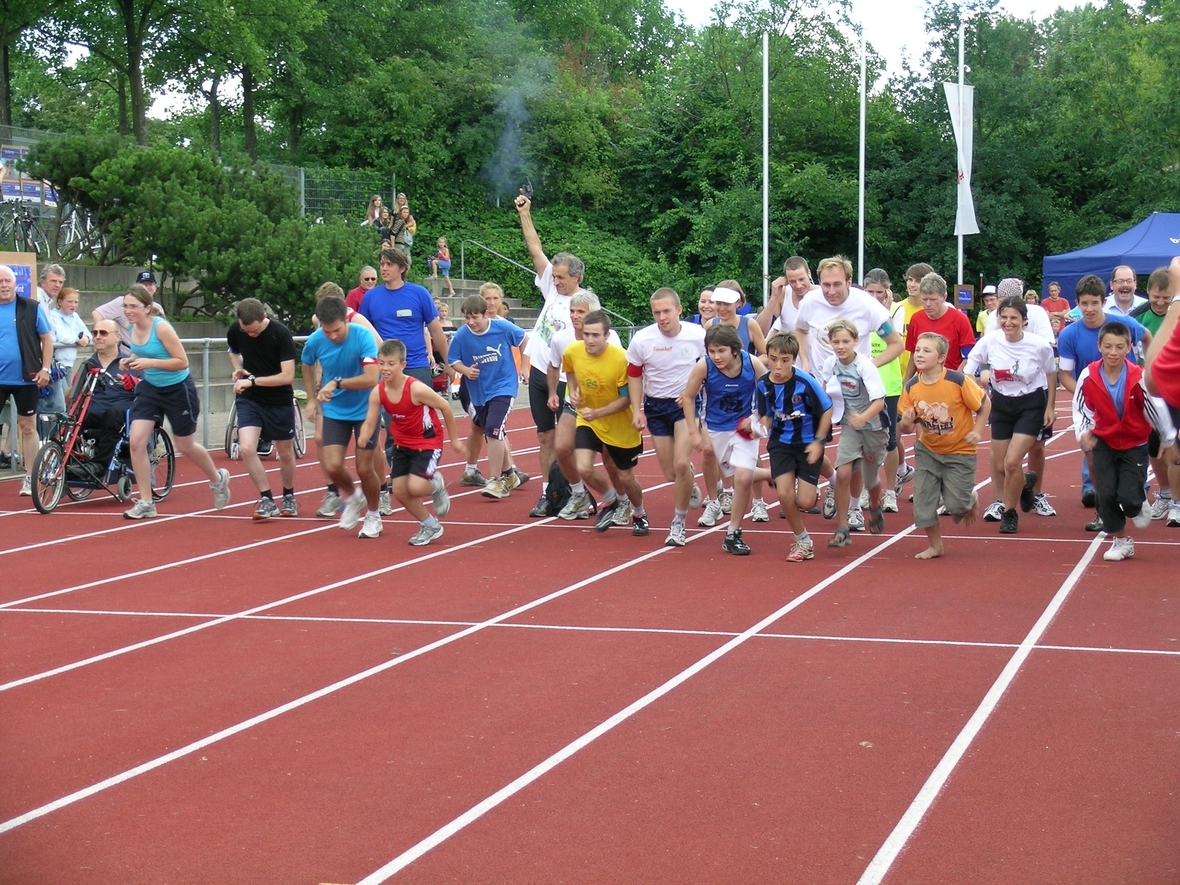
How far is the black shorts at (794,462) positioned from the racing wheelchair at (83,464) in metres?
5.51

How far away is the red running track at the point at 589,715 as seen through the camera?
464cm

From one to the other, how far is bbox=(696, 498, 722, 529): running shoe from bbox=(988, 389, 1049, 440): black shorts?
220 centimetres

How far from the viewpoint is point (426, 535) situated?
10789 millimetres

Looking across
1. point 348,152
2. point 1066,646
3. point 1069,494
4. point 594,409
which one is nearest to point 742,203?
point 348,152

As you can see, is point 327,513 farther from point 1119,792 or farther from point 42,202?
point 42,202

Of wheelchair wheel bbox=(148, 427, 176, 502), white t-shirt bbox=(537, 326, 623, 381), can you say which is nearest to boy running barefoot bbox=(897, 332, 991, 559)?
white t-shirt bbox=(537, 326, 623, 381)

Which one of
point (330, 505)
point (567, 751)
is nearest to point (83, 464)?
point (330, 505)

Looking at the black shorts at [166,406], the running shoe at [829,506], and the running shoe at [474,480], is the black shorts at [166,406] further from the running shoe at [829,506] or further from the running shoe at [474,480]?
the running shoe at [829,506]

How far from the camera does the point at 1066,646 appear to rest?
736 centimetres

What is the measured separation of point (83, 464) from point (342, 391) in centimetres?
287

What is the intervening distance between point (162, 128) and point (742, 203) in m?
18.9

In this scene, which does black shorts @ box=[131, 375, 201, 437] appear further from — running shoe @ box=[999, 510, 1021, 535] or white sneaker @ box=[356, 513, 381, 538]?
running shoe @ box=[999, 510, 1021, 535]

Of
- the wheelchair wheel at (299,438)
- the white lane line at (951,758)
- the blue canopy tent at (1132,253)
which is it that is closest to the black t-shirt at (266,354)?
the wheelchair wheel at (299,438)

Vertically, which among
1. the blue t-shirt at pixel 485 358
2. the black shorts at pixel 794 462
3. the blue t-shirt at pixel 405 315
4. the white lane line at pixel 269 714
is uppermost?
the blue t-shirt at pixel 405 315
